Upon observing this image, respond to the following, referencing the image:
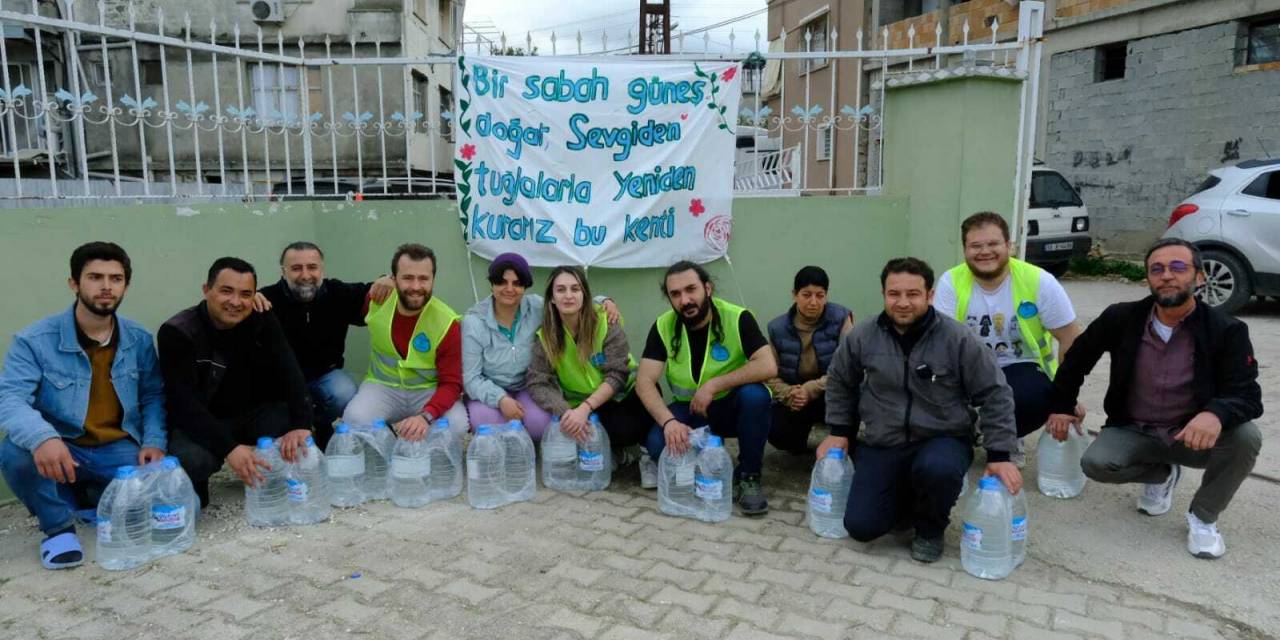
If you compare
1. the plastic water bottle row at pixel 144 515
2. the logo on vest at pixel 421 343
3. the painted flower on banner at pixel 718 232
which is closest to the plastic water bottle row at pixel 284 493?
the plastic water bottle row at pixel 144 515

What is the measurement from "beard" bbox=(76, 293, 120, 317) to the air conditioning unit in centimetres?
1421

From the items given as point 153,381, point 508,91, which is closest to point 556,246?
point 508,91

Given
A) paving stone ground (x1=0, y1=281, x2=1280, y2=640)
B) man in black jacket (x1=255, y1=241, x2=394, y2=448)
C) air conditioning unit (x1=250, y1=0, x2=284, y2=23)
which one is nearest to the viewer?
paving stone ground (x1=0, y1=281, x2=1280, y2=640)

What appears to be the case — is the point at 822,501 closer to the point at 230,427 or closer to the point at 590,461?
the point at 590,461

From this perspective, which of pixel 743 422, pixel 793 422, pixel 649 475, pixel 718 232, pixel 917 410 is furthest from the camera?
pixel 718 232

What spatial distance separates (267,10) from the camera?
637 inches

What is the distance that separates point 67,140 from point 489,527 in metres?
3.21

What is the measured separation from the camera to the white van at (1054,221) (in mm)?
12320

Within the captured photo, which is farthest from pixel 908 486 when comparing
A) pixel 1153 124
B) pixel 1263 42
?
pixel 1153 124

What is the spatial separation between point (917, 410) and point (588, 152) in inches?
98.9

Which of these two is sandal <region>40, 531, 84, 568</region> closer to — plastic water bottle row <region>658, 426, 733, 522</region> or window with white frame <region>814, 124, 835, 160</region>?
plastic water bottle row <region>658, 426, 733, 522</region>

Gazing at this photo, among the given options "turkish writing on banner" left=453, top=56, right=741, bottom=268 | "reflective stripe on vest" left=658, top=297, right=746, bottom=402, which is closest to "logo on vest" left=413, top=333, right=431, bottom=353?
"turkish writing on banner" left=453, top=56, right=741, bottom=268

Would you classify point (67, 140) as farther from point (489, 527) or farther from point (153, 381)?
point (489, 527)

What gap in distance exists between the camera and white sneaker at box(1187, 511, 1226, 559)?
11.2 feet
